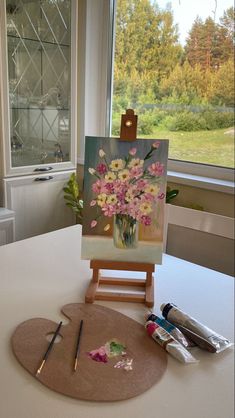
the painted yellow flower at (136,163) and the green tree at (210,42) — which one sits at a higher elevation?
the green tree at (210,42)

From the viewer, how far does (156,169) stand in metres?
0.97

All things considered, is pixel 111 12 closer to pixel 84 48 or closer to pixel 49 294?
pixel 84 48

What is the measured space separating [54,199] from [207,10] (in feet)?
4.64

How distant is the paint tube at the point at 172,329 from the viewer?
800 mm

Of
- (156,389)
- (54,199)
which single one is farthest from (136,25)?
(156,389)

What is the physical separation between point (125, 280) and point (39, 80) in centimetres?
163

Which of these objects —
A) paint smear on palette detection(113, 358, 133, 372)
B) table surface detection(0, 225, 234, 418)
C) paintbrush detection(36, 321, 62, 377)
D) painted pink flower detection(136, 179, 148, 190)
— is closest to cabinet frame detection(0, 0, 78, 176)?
table surface detection(0, 225, 234, 418)

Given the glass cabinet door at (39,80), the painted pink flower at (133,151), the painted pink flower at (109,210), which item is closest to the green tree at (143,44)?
the glass cabinet door at (39,80)

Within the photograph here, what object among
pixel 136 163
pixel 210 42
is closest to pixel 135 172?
pixel 136 163

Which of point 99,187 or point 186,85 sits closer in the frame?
point 99,187

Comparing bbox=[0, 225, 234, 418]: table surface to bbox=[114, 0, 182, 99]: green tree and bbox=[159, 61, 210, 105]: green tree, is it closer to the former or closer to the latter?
bbox=[159, 61, 210, 105]: green tree

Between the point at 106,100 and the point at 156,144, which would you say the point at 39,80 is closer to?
the point at 106,100

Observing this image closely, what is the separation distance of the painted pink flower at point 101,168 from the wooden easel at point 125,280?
0.09m

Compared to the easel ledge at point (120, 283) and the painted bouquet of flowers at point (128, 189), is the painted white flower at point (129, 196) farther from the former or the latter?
the easel ledge at point (120, 283)
